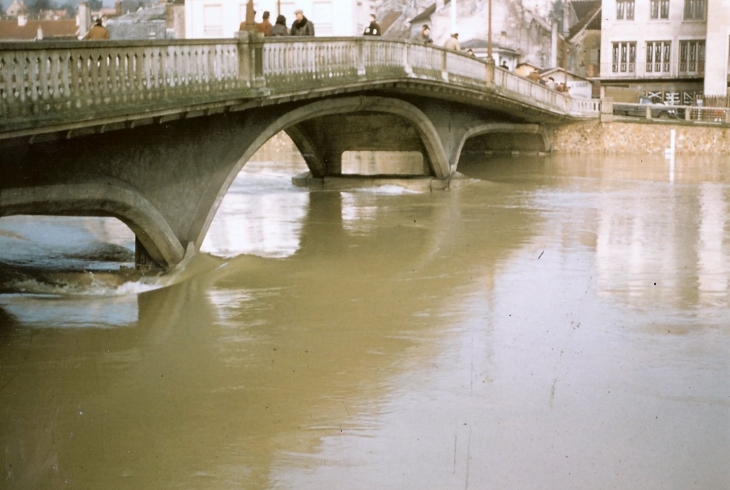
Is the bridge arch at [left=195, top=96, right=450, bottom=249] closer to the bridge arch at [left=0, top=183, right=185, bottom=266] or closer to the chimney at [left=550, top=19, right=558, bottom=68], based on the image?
the bridge arch at [left=0, top=183, right=185, bottom=266]

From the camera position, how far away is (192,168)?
14.8 metres

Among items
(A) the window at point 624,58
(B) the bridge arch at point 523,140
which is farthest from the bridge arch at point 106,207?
(A) the window at point 624,58

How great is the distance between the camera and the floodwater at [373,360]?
25.7 ft

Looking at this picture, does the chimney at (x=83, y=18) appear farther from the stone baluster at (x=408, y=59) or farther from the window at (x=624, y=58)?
the window at (x=624, y=58)

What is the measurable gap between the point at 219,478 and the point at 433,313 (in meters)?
5.49

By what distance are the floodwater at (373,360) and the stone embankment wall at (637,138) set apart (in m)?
20.3

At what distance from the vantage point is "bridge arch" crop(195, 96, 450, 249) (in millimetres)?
15664

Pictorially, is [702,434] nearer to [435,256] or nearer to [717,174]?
[435,256]

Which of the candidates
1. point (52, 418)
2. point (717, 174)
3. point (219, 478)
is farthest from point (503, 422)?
point (717, 174)

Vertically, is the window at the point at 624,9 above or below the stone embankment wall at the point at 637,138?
above

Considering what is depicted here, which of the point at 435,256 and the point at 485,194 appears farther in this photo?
the point at 485,194

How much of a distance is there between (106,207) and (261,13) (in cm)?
2553

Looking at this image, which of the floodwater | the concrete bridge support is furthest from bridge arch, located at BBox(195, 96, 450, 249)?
the floodwater

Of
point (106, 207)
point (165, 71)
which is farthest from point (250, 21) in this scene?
point (106, 207)
